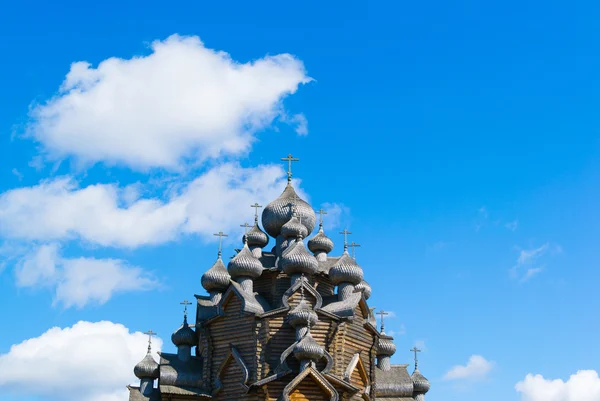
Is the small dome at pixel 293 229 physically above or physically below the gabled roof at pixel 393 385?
above

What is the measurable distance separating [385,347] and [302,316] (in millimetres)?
7524

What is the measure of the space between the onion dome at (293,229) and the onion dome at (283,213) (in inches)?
45.0

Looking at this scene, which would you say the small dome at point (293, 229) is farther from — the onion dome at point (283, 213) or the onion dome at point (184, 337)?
the onion dome at point (184, 337)

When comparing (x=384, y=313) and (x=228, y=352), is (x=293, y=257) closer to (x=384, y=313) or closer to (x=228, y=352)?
(x=228, y=352)

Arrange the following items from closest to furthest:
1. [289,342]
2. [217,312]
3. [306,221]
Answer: [289,342] < [217,312] < [306,221]

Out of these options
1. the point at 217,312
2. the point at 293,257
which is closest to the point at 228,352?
the point at 217,312

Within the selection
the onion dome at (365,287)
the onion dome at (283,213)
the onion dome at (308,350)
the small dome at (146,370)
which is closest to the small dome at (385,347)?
the onion dome at (365,287)

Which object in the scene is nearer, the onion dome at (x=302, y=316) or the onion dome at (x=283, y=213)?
the onion dome at (x=302, y=316)

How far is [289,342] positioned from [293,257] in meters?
3.10

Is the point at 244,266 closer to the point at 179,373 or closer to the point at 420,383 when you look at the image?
the point at 179,373

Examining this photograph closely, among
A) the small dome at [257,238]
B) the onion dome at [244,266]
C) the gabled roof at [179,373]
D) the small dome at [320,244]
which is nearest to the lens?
the gabled roof at [179,373]

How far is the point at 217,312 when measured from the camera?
29.5 meters

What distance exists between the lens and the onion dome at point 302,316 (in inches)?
1044

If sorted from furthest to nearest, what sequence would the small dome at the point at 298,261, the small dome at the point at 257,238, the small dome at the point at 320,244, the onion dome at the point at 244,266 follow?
the small dome at the point at 257,238 < the small dome at the point at 320,244 < the onion dome at the point at 244,266 < the small dome at the point at 298,261
